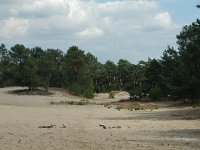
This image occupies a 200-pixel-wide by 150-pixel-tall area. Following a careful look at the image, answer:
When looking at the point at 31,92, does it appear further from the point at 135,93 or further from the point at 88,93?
the point at 135,93

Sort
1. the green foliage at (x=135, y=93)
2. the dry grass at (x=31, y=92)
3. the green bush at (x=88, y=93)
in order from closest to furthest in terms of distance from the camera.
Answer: the green foliage at (x=135, y=93)
the dry grass at (x=31, y=92)
the green bush at (x=88, y=93)

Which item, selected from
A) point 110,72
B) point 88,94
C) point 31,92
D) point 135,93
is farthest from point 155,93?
point 110,72

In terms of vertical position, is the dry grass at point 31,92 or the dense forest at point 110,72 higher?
the dense forest at point 110,72

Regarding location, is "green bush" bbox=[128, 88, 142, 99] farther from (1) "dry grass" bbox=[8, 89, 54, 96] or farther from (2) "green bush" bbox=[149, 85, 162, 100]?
(1) "dry grass" bbox=[8, 89, 54, 96]

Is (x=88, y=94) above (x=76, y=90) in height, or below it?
below

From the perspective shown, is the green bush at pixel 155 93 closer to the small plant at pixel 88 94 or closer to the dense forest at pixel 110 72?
the dense forest at pixel 110 72

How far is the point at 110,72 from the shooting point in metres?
139

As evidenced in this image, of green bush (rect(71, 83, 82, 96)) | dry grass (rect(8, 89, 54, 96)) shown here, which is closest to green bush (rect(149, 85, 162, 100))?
dry grass (rect(8, 89, 54, 96))

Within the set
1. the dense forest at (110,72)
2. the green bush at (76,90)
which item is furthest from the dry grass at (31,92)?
the green bush at (76,90)

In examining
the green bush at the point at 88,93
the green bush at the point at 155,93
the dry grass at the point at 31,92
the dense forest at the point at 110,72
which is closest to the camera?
Answer: the dense forest at the point at 110,72

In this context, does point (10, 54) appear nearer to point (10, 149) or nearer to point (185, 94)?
point (185, 94)

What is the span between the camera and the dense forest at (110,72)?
52391 mm

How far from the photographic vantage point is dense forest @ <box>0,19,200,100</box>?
52.4 m

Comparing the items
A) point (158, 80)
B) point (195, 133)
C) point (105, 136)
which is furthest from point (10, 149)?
point (158, 80)
